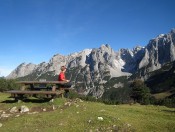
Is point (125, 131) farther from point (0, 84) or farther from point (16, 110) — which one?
point (0, 84)

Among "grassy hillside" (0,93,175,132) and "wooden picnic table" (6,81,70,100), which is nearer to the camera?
"grassy hillside" (0,93,175,132)

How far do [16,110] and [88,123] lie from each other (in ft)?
29.5

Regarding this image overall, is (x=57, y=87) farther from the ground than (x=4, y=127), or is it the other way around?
(x=57, y=87)

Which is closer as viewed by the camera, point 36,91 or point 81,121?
point 81,121

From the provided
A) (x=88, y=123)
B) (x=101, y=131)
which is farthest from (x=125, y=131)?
(x=88, y=123)

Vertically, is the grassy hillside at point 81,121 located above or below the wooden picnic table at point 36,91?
below

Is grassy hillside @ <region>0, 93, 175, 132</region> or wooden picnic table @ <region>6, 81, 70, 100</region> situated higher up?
wooden picnic table @ <region>6, 81, 70, 100</region>

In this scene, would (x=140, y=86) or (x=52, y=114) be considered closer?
(x=52, y=114)

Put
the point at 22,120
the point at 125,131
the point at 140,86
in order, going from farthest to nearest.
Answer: the point at 140,86, the point at 22,120, the point at 125,131

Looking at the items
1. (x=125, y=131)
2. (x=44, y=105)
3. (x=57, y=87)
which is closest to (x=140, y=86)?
(x=57, y=87)

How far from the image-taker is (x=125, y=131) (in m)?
16.9

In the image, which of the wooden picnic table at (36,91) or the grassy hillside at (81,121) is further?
the wooden picnic table at (36,91)

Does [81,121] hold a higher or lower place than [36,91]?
lower

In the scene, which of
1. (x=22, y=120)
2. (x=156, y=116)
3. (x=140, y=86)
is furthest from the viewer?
(x=140, y=86)
